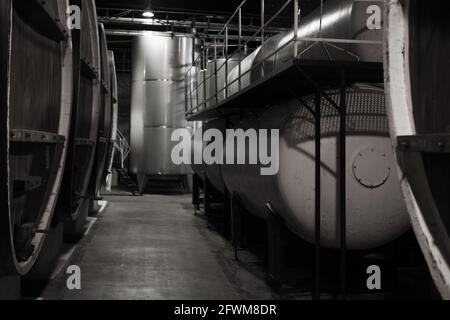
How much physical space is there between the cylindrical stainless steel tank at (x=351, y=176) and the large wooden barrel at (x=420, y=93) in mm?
2087

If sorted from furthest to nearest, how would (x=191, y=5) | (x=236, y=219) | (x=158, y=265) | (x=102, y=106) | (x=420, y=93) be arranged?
(x=191, y=5), (x=236, y=219), (x=158, y=265), (x=102, y=106), (x=420, y=93)

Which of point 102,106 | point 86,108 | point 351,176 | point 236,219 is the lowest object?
point 236,219

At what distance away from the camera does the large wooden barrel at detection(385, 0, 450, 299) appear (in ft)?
7.24

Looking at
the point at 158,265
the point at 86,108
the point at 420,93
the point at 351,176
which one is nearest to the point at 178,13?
the point at 158,265

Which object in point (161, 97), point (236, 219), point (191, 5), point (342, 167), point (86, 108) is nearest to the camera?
point (342, 167)

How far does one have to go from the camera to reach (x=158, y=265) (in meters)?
6.36

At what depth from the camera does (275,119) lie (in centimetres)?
515

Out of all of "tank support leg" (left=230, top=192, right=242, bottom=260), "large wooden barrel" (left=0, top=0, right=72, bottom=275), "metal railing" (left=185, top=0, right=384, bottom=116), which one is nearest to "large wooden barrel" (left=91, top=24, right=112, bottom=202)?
"metal railing" (left=185, top=0, right=384, bottom=116)

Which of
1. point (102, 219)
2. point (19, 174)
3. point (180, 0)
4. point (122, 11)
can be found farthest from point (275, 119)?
point (122, 11)

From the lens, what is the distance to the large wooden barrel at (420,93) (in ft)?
7.24

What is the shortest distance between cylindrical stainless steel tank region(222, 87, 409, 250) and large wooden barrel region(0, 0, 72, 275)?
2061 millimetres

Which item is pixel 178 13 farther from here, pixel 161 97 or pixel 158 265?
pixel 158 265

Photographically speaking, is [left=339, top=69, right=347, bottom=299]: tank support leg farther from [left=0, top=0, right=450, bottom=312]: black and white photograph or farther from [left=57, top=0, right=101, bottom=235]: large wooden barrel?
[left=57, top=0, right=101, bottom=235]: large wooden barrel

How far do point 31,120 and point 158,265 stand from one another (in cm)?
378
